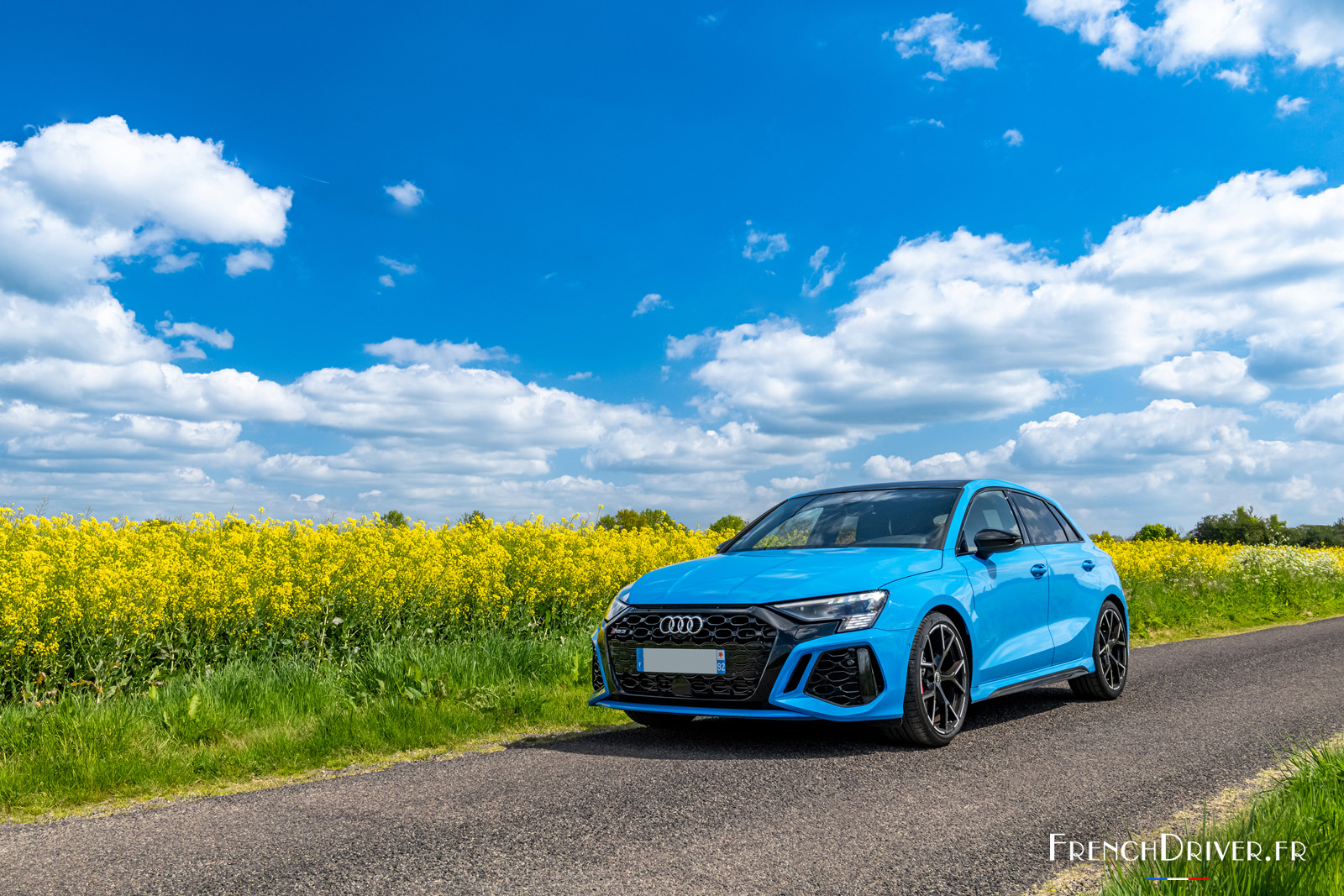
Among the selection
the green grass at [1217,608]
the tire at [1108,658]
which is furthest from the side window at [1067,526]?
the green grass at [1217,608]

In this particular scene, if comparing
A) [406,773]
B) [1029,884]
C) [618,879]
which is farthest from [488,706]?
[1029,884]

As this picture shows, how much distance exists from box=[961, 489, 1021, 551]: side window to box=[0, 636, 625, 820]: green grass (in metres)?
2.78

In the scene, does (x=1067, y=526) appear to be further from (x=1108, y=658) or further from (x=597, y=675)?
(x=597, y=675)

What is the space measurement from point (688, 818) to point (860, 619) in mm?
1714

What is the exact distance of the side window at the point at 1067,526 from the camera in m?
8.51

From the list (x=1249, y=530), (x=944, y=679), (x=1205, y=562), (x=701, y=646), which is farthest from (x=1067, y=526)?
(x=1249, y=530)

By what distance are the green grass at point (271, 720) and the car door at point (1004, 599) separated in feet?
8.62

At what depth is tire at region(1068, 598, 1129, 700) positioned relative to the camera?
811 centimetres

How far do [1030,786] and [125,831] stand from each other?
14.1ft

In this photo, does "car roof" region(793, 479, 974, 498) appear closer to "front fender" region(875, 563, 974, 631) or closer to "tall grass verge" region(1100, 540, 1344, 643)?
"front fender" region(875, 563, 974, 631)

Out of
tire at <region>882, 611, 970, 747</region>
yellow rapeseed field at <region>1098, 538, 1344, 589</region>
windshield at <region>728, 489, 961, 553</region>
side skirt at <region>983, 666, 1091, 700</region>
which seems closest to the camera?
tire at <region>882, 611, 970, 747</region>

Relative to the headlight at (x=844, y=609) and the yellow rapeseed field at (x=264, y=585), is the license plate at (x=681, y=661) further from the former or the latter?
Answer: the yellow rapeseed field at (x=264, y=585)

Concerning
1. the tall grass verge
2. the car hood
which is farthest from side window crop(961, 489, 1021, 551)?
the tall grass verge

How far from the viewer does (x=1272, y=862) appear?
3.28m
